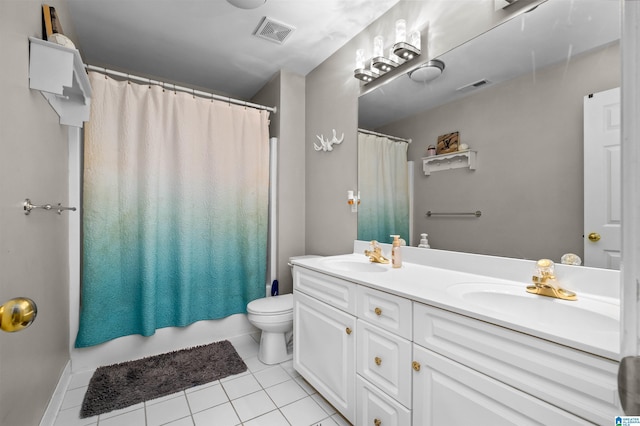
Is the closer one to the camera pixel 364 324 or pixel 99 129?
pixel 364 324

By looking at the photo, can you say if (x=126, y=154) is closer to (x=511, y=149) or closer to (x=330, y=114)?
(x=330, y=114)

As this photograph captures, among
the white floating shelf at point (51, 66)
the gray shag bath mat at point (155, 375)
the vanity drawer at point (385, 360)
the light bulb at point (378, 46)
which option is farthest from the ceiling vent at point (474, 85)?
the gray shag bath mat at point (155, 375)

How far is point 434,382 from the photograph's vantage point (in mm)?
1060

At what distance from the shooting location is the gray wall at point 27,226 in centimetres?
104

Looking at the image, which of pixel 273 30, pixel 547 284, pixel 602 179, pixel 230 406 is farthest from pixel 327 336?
pixel 273 30

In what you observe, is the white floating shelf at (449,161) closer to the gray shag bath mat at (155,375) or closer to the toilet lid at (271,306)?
the toilet lid at (271,306)

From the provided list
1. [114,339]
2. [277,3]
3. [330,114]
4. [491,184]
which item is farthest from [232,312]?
[277,3]

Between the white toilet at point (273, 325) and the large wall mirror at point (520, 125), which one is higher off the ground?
the large wall mirror at point (520, 125)

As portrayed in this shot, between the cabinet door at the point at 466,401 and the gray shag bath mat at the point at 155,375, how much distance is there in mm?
1372

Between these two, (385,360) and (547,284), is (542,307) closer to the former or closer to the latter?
(547,284)

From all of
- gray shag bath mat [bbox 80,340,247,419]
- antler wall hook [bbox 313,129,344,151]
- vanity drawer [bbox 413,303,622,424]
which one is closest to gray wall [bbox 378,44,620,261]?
vanity drawer [bbox 413,303,622,424]

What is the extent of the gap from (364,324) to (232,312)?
4.93 ft

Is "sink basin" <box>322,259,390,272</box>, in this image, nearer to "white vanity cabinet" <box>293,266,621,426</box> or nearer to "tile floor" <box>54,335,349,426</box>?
"white vanity cabinet" <box>293,266,621,426</box>

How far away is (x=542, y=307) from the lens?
110 cm
